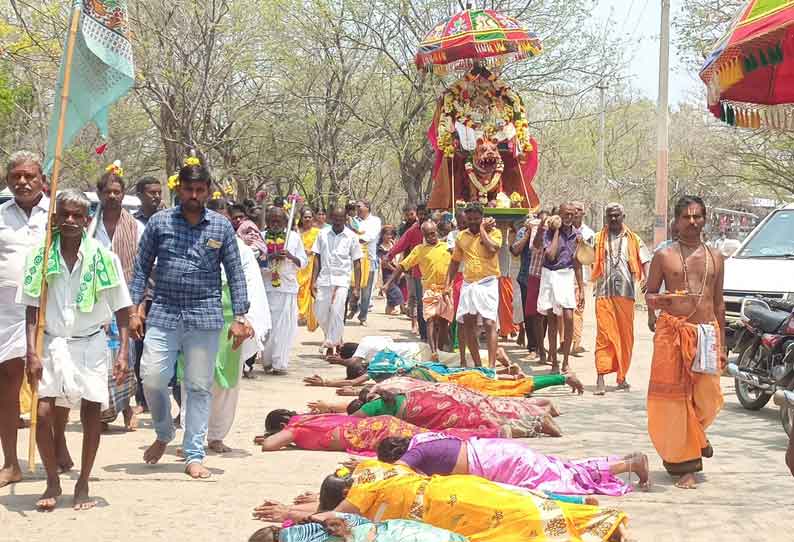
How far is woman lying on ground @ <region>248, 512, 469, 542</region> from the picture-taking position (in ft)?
17.0

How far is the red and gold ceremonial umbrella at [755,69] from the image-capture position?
694cm

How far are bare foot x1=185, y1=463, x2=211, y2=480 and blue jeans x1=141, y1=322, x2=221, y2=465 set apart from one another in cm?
6

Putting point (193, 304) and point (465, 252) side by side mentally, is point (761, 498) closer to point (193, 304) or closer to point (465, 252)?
point (193, 304)

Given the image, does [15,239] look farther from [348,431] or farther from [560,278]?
[560,278]

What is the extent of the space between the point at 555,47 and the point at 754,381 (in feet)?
54.1

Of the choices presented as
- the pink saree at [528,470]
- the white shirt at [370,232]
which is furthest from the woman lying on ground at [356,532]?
the white shirt at [370,232]

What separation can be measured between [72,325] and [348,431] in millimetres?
2560

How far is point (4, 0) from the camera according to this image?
27453 millimetres

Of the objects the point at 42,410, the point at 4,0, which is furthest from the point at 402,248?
the point at 4,0

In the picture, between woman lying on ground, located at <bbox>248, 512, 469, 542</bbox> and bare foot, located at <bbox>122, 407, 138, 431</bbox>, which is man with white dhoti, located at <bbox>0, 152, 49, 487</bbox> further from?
woman lying on ground, located at <bbox>248, 512, 469, 542</bbox>

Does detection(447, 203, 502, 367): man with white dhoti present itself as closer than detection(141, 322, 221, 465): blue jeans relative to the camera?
No

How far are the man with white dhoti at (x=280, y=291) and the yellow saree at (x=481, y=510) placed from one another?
6.96m

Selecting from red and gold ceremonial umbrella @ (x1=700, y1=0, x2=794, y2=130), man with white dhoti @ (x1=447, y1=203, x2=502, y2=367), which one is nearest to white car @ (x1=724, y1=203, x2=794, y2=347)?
man with white dhoti @ (x1=447, y1=203, x2=502, y2=367)

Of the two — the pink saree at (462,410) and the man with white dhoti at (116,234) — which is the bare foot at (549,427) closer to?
the pink saree at (462,410)
